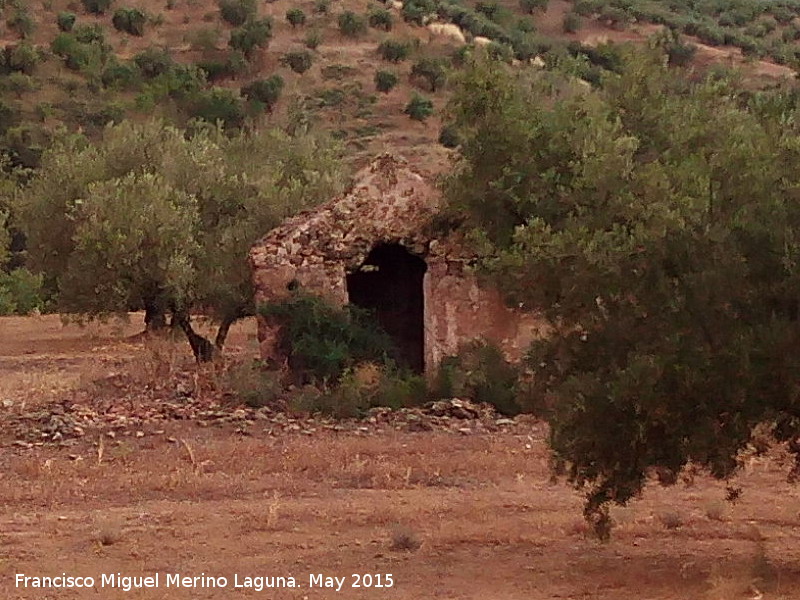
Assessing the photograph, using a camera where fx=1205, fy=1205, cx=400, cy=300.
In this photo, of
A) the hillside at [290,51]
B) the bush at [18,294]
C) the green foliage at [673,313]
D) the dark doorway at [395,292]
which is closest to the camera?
the green foliage at [673,313]

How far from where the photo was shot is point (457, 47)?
5428 centimetres

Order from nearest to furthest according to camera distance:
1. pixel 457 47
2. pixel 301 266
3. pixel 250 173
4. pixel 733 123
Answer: pixel 733 123 < pixel 301 266 < pixel 250 173 < pixel 457 47

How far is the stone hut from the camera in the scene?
50.1ft

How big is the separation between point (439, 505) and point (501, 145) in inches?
225

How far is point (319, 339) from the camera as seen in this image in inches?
594

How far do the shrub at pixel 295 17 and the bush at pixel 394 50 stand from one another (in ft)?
15.7

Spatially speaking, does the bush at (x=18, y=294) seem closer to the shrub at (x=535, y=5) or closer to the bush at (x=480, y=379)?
the bush at (x=480, y=379)

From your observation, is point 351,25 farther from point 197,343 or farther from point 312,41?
point 197,343

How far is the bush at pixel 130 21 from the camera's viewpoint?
53.8 meters

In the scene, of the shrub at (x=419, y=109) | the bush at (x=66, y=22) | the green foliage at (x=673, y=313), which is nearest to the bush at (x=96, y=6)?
the bush at (x=66, y=22)

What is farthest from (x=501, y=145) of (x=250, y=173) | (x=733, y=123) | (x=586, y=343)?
(x=250, y=173)

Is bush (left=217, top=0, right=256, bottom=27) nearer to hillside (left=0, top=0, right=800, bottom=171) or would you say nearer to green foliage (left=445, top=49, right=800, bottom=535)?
hillside (left=0, top=0, right=800, bottom=171)

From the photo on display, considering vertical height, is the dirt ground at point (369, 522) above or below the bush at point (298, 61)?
below

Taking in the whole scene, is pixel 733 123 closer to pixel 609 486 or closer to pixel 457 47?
pixel 609 486
